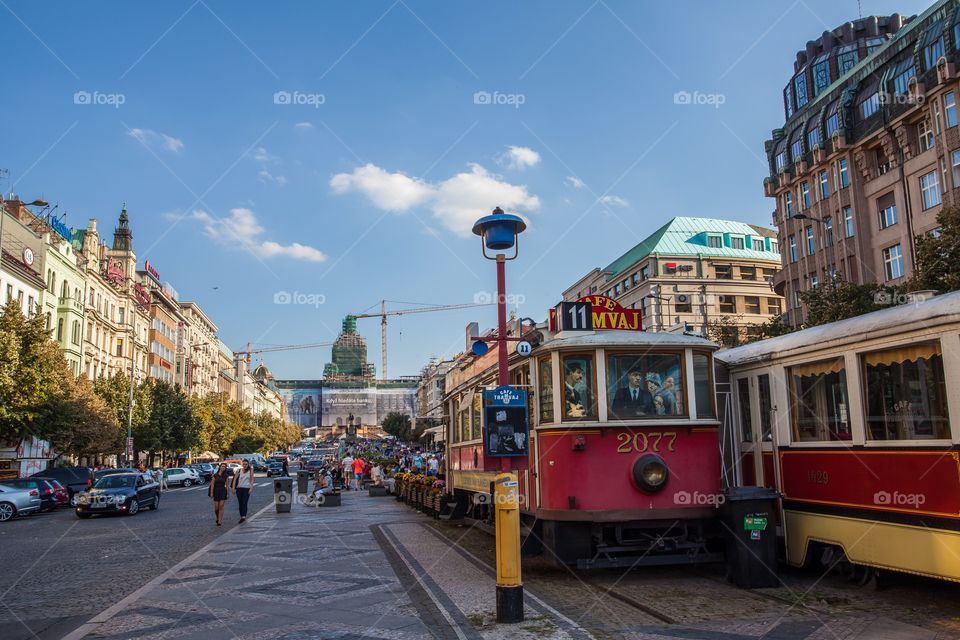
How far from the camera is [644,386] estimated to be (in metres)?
10.2

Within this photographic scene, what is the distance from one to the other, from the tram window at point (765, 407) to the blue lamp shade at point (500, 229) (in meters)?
3.78

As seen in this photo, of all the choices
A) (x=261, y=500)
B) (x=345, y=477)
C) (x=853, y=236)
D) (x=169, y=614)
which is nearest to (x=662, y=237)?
(x=853, y=236)

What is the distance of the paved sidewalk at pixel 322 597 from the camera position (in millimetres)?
7512

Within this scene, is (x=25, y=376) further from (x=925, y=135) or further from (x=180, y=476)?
(x=925, y=135)

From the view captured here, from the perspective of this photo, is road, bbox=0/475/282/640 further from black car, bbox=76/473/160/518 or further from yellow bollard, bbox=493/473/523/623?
yellow bollard, bbox=493/473/523/623

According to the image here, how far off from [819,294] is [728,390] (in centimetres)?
1868

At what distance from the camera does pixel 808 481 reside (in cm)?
960

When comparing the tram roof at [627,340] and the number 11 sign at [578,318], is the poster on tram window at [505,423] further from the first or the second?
the number 11 sign at [578,318]

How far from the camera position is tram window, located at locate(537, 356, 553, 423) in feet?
33.7

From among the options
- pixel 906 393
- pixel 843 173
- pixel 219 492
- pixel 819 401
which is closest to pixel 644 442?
pixel 819 401

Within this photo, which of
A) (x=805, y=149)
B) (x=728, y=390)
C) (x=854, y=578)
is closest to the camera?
(x=854, y=578)

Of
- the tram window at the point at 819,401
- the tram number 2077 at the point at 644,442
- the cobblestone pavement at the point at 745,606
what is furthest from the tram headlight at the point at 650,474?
the tram window at the point at 819,401

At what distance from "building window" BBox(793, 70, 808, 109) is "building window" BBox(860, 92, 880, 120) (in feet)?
44.5

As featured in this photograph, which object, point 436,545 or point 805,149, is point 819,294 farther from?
point 805,149
